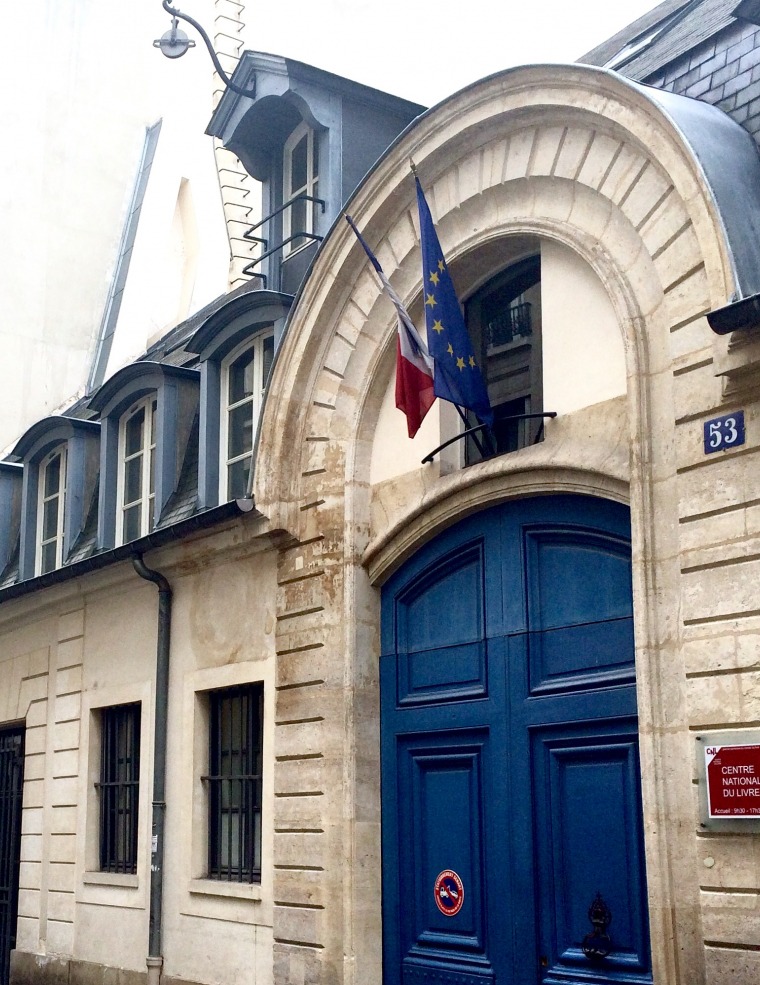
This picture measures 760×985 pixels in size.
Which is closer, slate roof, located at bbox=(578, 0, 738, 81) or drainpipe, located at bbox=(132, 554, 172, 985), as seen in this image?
slate roof, located at bbox=(578, 0, 738, 81)

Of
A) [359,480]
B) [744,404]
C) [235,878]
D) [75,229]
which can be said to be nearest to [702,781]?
[744,404]

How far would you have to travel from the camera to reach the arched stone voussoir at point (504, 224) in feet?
23.9

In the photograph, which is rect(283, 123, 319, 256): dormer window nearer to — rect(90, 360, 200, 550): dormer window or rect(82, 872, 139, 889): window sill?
rect(90, 360, 200, 550): dormer window

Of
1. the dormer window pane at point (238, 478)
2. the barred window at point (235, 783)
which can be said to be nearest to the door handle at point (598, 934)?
the barred window at point (235, 783)

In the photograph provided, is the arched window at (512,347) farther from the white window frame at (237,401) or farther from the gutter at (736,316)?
the white window frame at (237,401)

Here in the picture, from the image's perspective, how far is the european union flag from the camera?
26.7ft

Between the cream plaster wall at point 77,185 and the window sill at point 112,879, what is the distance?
8.07 metres

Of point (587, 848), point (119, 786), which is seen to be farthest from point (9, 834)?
point (587, 848)

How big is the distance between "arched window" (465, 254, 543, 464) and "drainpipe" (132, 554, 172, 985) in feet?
11.8

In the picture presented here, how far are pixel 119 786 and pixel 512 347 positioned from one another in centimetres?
598

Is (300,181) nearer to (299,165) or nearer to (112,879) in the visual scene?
(299,165)

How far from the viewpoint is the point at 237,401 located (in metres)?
11.2

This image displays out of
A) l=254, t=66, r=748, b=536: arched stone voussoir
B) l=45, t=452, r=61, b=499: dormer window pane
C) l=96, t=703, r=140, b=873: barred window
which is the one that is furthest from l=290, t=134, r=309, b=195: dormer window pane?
l=96, t=703, r=140, b=873: barred window

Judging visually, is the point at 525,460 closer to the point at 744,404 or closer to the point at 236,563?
the point at 744,404
